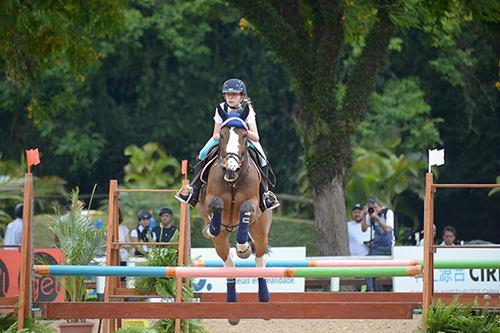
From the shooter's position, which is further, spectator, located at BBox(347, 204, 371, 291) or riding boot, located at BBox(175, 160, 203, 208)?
spectator, located at BBox(347, 204, 371, 291)

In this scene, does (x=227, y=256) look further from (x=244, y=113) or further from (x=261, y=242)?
(x=244, y=113)

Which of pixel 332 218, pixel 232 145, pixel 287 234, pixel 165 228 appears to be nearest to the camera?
pixel 232 145

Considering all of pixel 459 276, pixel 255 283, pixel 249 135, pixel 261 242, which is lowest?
pixel 255 283

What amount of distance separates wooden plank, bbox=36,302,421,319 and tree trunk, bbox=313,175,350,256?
516 cm

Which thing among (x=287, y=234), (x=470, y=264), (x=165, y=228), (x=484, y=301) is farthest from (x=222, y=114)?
(x=287, y=234)

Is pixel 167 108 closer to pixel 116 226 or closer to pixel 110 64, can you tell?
pixel 110 64

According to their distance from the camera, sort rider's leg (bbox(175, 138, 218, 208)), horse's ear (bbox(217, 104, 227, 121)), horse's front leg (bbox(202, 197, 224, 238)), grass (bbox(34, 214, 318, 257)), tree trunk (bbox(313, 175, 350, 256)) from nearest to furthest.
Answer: horse's front leg (bbox(202, 197, 224, 238)), horse's ear (bbox(217, 104, 227, 121)), rider's leg (bbox(175, 138, 218, 208)), tree trunk (bbox(313, 175, 350, 256)), grass (bbox(34, 214, 318, 257))

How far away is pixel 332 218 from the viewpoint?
1054 centimetres

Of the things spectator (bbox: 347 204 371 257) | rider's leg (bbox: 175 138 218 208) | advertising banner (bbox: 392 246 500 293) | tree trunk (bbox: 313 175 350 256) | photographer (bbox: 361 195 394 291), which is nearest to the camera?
rider's leg (bbox: 175 138 218 208)

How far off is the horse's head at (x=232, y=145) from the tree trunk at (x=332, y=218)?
5.65 metres

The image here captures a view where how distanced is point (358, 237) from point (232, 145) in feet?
18.5

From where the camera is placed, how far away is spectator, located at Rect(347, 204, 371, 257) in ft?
32.9

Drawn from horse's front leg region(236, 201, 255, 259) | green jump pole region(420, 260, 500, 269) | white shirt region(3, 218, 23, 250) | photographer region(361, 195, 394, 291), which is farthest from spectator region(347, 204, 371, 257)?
white shirt region(3, 218, 23, 250)

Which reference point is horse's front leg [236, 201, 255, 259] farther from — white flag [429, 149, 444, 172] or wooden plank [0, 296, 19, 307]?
wooden plank [0, 296, 19, 307]
